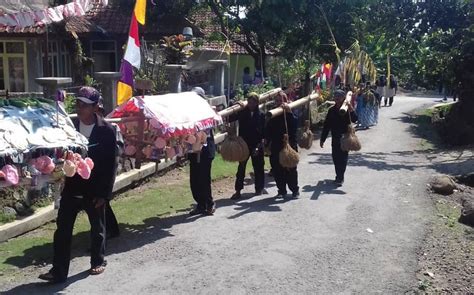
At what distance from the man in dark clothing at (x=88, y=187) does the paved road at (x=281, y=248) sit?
12.2 inches

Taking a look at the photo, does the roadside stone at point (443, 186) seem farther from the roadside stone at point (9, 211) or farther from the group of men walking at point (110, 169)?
the roadside stone at point (9, 211)

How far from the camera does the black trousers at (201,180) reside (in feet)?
26.7

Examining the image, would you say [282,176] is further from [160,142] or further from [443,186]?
A: [443,186]

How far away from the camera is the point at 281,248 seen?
681 centimetres

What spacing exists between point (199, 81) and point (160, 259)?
8.49m

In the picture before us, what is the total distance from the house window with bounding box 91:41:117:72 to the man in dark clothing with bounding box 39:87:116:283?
1940 cm

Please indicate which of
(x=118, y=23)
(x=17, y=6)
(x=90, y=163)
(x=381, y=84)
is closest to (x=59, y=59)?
(x=118, y=23)

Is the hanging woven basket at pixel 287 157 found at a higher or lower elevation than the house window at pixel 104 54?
lower

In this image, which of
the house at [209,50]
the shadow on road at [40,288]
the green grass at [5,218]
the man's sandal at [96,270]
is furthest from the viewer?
the house at [209,50]

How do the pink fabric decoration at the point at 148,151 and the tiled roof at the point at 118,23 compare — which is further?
the tiled roof at the point at 118,23

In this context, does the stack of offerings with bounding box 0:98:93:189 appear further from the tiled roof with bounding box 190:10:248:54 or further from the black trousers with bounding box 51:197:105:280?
the tiled roof with bounding box 190:10:248:54

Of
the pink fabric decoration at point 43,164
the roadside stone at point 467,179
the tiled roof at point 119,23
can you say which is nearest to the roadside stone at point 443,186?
the roadside stone at point 467,179

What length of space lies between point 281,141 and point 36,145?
4.89 meters

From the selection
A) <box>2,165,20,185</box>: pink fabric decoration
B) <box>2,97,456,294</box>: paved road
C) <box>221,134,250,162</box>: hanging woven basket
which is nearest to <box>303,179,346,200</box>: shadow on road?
<box>2,97,456,294</box>: paved road
